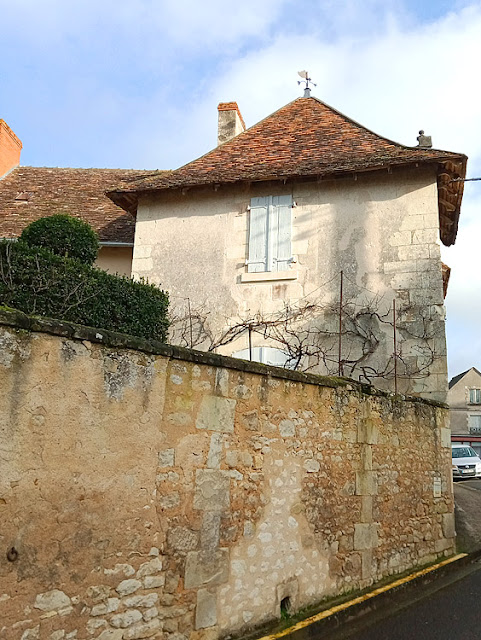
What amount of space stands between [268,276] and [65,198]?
5416mm

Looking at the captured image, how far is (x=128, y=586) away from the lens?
3.92 metres

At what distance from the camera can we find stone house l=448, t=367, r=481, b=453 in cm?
4147

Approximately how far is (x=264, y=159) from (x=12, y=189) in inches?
237

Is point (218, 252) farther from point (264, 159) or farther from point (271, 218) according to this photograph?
point (264, 159)

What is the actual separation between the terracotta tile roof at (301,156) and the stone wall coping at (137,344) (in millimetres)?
4771

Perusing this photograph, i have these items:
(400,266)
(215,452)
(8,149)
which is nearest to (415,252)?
(400,266)

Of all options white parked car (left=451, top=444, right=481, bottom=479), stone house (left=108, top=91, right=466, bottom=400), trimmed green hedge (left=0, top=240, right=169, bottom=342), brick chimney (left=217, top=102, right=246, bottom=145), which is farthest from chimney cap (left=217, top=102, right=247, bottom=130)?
white parked car (left=451, top=444, right=481, bottom=479)

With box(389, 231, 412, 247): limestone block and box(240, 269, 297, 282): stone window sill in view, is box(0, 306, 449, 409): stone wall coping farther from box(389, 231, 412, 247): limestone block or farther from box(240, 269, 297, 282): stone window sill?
box(389, 231, 412, 247): limestone block

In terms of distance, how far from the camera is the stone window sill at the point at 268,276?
975 cm

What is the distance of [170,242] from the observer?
1046 cm

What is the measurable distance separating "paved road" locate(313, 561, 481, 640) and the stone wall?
38cm

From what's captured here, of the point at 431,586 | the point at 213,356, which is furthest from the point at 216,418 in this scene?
the point at 431,586

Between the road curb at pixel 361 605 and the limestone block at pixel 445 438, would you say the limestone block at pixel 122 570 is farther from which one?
the limestone block at pixel 445 438

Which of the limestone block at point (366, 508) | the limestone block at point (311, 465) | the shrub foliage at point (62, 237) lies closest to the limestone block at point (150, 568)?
the limestone block at point (311, 465)
